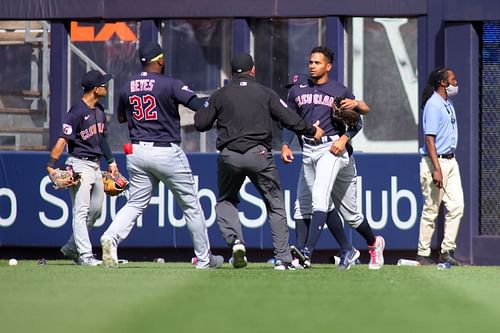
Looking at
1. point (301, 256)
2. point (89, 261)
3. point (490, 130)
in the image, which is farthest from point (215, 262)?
point (490, 130)

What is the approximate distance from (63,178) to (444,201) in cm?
430

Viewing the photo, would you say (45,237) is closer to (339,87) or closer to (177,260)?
(177,260)

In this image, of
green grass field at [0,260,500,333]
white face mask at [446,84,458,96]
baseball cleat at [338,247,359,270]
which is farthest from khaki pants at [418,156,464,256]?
green grass field at [0,260,500,333]

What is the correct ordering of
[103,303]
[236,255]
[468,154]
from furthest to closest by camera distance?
[468,154] < [236,255] < [103,303]

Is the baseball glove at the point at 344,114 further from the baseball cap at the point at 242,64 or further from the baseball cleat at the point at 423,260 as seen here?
the baseball cleat at the point at 423,260

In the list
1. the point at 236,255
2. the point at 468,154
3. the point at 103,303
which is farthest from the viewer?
the point at 468,154

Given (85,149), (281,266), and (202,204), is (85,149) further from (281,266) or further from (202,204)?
(281,266)

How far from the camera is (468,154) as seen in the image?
1501 centimetres

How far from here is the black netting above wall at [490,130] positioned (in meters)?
15.1

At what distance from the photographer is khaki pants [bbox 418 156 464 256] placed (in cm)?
1402

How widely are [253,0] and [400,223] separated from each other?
3.34m

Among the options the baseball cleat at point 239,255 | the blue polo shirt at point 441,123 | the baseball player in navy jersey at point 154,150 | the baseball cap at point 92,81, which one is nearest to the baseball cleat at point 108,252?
the baseball player in navy jersey at point 154,150

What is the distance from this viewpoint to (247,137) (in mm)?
11914

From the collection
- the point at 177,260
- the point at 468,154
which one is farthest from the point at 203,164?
the point at 468,154
